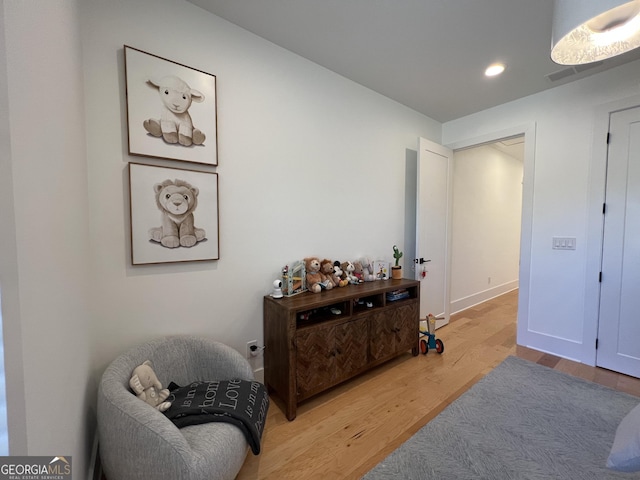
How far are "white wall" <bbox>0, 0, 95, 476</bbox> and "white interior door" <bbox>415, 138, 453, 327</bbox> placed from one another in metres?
2.81

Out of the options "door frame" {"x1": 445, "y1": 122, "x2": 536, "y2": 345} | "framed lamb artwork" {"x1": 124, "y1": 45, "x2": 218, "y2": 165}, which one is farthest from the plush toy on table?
"door frame" {"x1": 445, "y1": 122, "x2": 536, "y2": 345}

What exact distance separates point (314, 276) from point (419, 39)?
2014mm

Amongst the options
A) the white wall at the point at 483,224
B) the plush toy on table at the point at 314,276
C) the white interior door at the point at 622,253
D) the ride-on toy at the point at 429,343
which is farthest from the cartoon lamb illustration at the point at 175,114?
the white interior door at the point at 622,253

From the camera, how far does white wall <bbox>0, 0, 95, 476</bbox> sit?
1.63ft

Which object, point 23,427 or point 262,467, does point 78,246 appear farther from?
point 262,467

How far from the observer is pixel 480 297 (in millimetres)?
4184

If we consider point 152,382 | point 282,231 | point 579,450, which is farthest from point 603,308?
point 152,382

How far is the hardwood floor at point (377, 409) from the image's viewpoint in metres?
1.39

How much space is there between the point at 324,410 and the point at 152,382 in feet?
3.72

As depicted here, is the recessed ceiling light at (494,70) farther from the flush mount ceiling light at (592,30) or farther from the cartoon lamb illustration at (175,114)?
the cartoon lamb illustration at (175,114)

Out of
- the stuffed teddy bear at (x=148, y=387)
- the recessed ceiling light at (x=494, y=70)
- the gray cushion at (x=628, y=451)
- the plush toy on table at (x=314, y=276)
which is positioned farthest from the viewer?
the recessed ceiling light at (x=494, y=70)

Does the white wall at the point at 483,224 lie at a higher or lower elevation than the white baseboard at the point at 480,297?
higher

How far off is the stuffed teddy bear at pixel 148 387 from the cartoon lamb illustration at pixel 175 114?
1294mm

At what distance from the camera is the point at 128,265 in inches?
58.3
